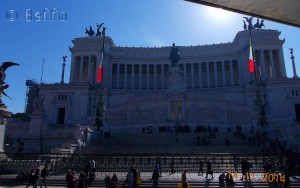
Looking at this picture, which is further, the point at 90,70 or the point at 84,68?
the point at 84,68

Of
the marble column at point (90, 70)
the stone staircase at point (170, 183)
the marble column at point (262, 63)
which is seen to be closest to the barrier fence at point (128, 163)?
the stone staircase at point (170, 183)

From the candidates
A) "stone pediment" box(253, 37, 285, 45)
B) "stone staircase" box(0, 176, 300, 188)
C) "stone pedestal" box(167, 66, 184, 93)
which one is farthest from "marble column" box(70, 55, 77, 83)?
"stone staircase" box(0, 176, 300, 188)

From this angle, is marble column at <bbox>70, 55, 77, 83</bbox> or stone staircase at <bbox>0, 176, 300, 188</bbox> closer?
stone staircase at <bbox>0, 176, 300, 188</bbox>

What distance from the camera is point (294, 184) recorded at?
15109 mm

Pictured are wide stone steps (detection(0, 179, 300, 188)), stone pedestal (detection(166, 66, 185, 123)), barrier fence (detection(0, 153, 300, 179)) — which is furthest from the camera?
stone pedestal (detection(166, 66, 185, 123))

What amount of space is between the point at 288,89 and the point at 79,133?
40786 millimetres

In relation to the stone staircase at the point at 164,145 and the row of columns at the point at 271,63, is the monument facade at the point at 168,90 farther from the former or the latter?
the stone staircase at the point at 164,145

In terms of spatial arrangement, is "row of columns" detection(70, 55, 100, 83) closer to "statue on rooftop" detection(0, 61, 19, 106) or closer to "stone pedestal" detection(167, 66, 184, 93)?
"stone pedestal" detection(167, 66, 184, 93)

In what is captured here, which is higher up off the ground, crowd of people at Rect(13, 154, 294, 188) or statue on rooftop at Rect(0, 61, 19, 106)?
statue on rooftop at Rect(0, 61, 19, 106)

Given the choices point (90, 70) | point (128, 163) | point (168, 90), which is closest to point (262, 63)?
point (168, 90)

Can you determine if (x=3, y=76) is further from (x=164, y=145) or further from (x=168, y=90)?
(x=168, y=90)

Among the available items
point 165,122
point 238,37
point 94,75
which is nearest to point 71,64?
point 94,75

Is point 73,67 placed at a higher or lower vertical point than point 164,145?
higher

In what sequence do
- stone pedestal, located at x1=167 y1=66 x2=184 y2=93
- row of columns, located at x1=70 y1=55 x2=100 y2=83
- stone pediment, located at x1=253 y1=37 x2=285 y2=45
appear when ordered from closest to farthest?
stone pedestal, located at x1=167 y1=66 x2=184 y2=93 < stone pediment, located at x1=253 y1=37 x2=285 y2=45 < row of columns, located at x1=70 y1=55 x2=100 y2=83
